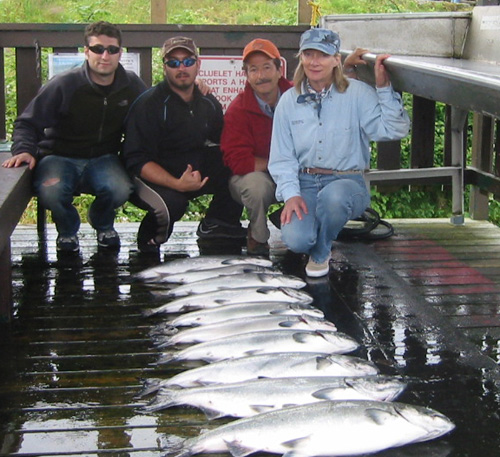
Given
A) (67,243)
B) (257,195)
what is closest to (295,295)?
(257,195)

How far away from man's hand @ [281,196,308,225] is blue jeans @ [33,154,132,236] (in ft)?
3.84

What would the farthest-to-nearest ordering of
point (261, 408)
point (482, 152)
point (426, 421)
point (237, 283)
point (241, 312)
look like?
point (482, 152)
point (237, 283)
point (241, 312)
point (261, 408)
point (426, 421)

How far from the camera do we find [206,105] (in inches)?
222

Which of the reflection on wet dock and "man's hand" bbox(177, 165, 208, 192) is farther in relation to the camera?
"man's hand" bbox(177, 165, 208, 192)

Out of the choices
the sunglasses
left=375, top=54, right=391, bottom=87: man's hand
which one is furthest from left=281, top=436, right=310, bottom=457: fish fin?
the sunglasses

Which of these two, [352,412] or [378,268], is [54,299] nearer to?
[378,268]

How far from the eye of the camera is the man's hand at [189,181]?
5449 millimetres

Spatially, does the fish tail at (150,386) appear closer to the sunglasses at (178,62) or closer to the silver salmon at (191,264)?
the silver salmon at (191,264)

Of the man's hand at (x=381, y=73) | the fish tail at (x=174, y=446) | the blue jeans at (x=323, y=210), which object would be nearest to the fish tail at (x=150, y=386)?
the fish tail at (x=174, y=446)

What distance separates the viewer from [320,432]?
280 cm

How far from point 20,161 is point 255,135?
146 centimetres

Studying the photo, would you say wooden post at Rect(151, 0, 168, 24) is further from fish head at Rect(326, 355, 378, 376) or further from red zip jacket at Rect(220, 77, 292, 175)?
fish head at Rect(326, 355, 378, 376)

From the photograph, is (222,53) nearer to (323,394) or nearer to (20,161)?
(20,161)

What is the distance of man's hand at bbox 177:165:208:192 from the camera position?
17.9 feet
